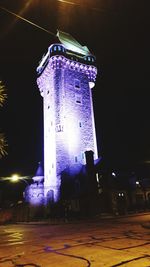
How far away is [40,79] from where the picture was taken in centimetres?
4672

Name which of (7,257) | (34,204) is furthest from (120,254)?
(34,204)

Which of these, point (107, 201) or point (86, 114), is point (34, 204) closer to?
point (107, 201)

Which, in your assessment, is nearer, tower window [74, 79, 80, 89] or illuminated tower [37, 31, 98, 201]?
illuminated tower [37, 31, 98, 201]

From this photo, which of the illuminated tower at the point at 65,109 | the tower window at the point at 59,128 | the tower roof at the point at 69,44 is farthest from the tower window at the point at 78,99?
the tower roof at the point at 69,44

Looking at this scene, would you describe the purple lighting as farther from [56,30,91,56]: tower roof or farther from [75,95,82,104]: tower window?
[56,30,91,56]: tower roof

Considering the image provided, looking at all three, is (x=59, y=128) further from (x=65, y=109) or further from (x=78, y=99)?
(x=78, y=99)

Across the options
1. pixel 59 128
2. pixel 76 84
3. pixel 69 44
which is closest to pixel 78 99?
pixel 76 84

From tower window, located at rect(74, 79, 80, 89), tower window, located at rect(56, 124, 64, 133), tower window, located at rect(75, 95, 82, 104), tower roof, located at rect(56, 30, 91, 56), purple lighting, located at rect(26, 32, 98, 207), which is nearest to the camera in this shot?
purple lighting, located at rect(26, 32, 98, 207)

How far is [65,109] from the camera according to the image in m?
38.1

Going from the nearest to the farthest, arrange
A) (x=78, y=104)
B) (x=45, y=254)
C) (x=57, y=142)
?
(x=45, y=254)
(x=57, y=142)
(x=78, y=104)

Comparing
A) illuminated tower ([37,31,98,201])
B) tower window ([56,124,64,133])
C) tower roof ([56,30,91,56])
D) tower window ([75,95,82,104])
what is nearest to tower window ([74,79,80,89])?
illuminated tower ([37,31,98,201])

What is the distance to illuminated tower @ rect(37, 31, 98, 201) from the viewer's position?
35969mm

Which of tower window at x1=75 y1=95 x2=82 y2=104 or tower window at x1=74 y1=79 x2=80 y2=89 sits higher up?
tower window at x1=74 y1=79 x2=80 y2=89

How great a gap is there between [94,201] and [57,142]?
12.0 metres
